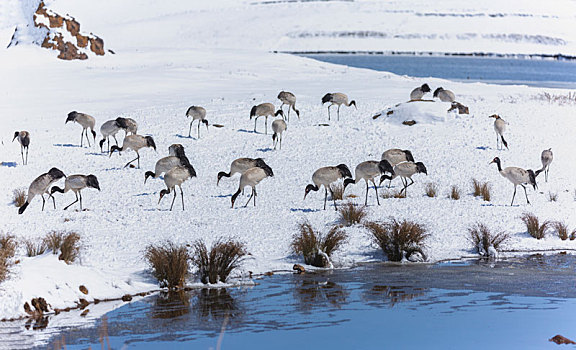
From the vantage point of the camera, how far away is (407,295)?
11000 millimetres

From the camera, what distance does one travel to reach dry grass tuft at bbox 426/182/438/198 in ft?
57.3

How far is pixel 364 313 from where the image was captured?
33.3 ft

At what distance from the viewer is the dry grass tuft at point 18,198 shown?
54.8ft

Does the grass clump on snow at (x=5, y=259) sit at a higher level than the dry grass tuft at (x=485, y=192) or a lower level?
lower

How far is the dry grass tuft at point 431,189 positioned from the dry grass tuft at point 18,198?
340 inches

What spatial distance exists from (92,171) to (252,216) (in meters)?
5.83

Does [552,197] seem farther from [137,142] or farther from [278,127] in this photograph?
[137,142]

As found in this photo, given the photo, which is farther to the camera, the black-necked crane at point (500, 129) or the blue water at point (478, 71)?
the blue water at point (478, 71)

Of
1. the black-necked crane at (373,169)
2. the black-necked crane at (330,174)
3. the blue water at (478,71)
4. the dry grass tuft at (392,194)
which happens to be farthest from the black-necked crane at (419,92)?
the blue water at (478,71)

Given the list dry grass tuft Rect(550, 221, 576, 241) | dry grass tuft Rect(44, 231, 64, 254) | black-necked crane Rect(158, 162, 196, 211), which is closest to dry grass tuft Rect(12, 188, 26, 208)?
black-necked crane Rect(158, 162, 196, 211)

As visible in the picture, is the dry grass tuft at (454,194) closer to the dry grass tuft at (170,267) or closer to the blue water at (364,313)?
the blue water at (364,313)

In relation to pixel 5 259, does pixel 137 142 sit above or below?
above

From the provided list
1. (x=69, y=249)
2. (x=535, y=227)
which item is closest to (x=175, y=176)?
(x=69, y=249)

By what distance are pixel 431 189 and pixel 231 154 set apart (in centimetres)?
620
